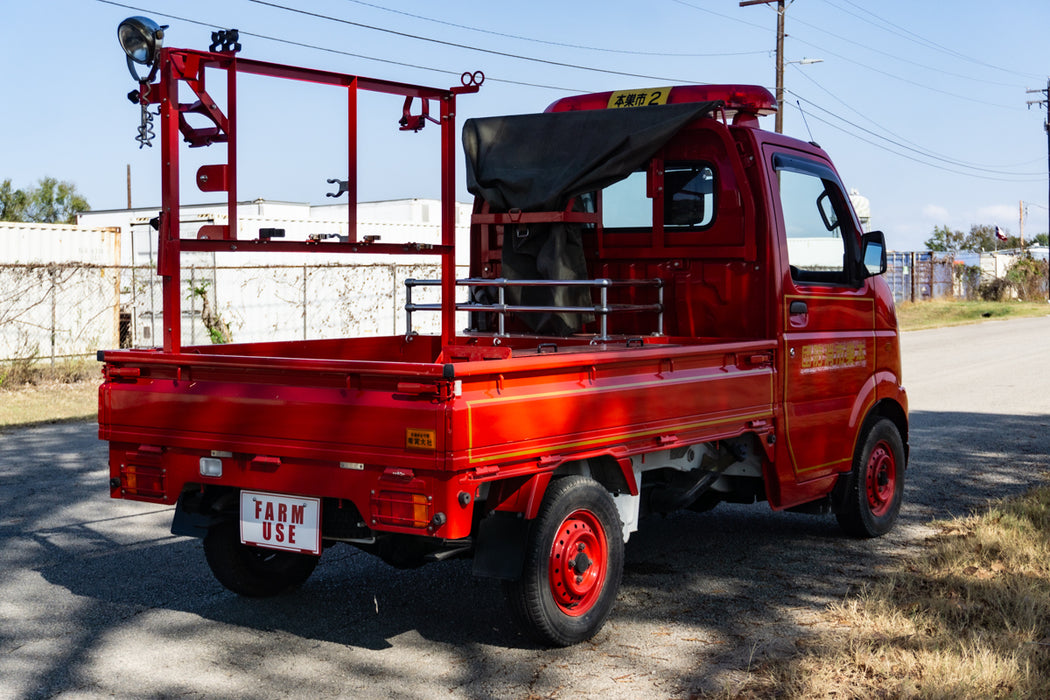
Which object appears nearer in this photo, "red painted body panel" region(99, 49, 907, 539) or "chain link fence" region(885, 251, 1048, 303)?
"red painted body panel" region(99, 49, 907, 539)

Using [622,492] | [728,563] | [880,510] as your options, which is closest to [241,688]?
[622,492]

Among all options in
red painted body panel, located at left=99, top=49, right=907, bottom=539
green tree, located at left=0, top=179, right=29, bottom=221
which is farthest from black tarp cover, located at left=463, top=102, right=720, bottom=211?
green tree, located at left=0, top=179, right=29, bottom=221

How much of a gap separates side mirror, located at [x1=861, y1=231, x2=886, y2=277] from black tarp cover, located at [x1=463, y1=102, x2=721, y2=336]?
1.48 m

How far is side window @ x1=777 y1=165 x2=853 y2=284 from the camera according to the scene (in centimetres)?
685

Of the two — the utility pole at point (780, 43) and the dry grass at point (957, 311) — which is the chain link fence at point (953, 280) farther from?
the utility pole at point (780, 43)

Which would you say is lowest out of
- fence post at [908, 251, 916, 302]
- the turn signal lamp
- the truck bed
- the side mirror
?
the truck bed

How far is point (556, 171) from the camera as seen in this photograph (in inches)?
273

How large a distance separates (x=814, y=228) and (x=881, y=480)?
1.77 m

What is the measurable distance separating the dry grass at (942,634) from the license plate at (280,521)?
1.87 meters

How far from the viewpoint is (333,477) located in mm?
4836

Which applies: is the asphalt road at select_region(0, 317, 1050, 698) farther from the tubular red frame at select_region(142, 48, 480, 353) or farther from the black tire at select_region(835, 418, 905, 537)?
the tubular red frame at select_region(142, 48, 480, 353)

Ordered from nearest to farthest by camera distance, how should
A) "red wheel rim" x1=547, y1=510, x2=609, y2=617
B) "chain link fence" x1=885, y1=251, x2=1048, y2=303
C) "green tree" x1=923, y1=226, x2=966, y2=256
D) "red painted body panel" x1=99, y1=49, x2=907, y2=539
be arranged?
"red painted body panel" x1=99, y1=49, x2=907, y2=539 < "red wheel rim" x1=547, y1=510, x2=609, y2=617 < "chain link fence" x1=885, y1=251, x2=1048, y2=303 < "green tree" x1=923, y1=226, x2=966, y2=256

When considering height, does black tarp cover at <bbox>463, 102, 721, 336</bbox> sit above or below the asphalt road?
above

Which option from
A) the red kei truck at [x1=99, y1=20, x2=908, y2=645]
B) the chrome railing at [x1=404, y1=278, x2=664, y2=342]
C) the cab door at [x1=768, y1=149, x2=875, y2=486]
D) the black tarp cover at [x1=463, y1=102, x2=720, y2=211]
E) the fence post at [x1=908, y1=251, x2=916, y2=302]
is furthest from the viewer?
the fence post at [x1=908, y1=251, x2=916, y2=302]
